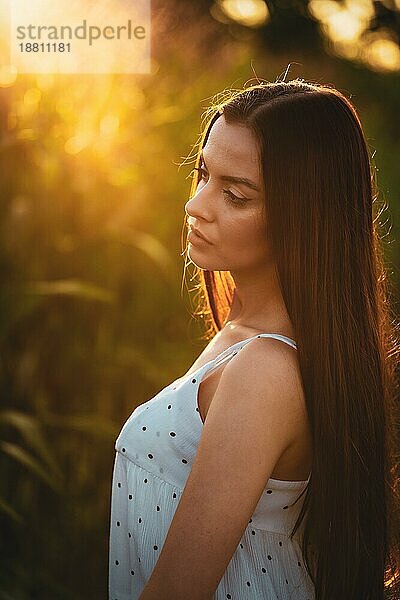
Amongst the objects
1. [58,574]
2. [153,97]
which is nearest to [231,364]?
[58,574]

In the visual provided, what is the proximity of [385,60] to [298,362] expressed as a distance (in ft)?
14.0

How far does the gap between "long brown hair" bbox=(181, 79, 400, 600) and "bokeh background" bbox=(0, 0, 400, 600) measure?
85 cm

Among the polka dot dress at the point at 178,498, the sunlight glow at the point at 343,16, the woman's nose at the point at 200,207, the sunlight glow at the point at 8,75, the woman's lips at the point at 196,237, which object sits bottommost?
the polka dot dress at the point at 178,498

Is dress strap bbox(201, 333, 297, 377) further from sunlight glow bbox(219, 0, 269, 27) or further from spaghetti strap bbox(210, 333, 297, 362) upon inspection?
sunlight glow bbox(219, 0, 269, 27)

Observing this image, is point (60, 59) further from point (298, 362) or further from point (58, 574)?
point (298, 362)

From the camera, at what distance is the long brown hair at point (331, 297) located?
50.6 inches

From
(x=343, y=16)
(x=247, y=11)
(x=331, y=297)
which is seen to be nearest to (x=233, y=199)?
(x=331, y=297)

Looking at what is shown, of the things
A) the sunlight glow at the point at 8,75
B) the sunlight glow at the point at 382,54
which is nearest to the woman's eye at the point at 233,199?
the sunlight glow at the point at 8,75

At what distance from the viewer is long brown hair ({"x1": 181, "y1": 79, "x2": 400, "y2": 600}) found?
1285mm

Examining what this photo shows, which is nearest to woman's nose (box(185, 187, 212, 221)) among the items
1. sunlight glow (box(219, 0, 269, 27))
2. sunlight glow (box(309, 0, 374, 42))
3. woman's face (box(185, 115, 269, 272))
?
woman's face (box(185, 115, 269, 272))

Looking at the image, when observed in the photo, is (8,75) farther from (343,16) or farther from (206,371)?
(343,16)

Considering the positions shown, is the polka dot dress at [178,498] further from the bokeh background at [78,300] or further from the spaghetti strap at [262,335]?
the bokeh background at [78,300]

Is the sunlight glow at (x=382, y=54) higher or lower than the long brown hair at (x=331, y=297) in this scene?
higher

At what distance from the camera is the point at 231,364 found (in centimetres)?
126
